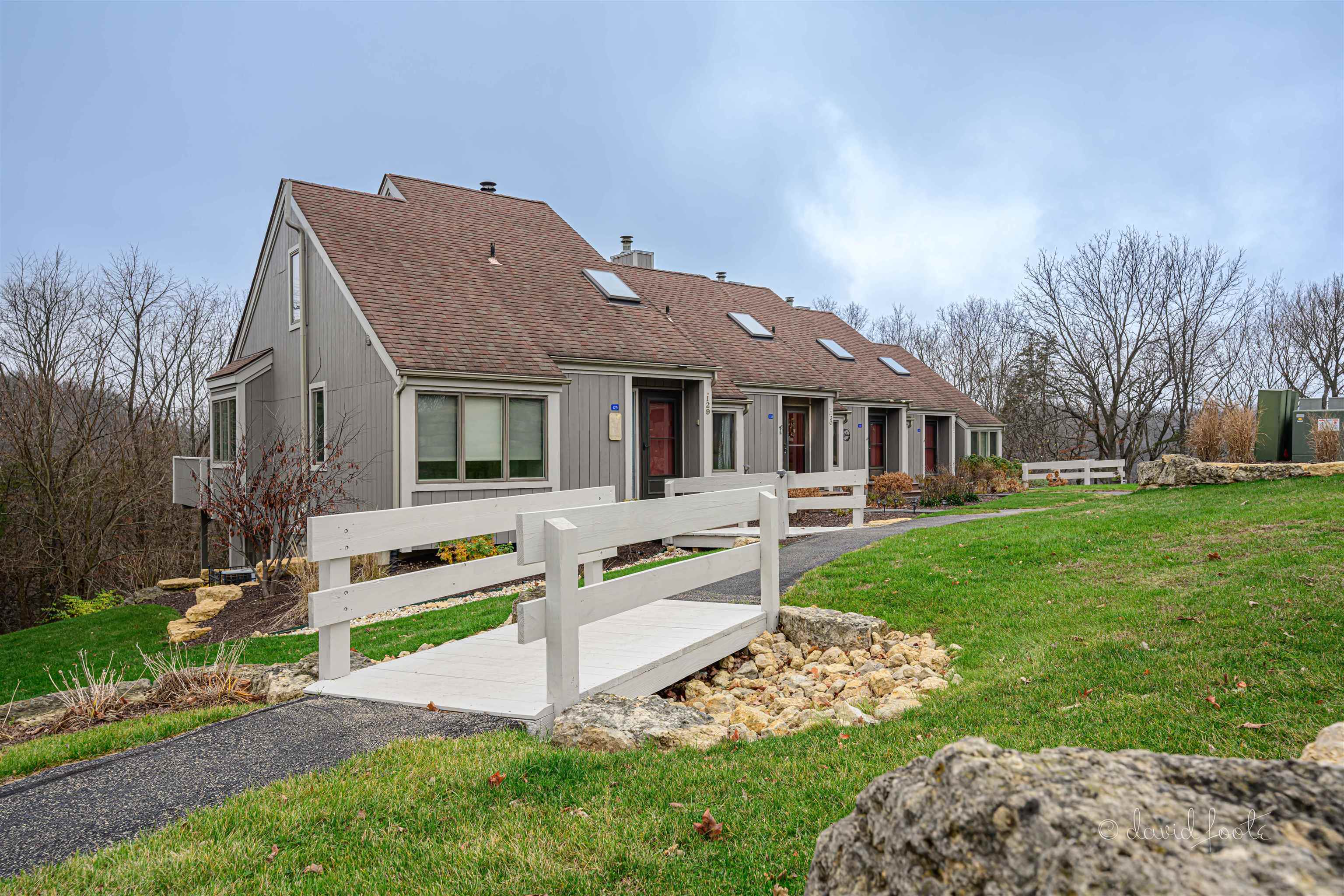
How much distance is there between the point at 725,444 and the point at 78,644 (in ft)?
43.2

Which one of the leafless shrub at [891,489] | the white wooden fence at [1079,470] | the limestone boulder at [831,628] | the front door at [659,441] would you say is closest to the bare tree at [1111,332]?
the white wooden fence at [1079,470]

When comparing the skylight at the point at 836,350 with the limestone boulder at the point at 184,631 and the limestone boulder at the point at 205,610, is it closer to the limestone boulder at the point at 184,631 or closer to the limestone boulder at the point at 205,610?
the limestone boulder at the point at 205,610

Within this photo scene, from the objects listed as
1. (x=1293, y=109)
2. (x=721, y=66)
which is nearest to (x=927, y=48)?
(x=721, y=66)

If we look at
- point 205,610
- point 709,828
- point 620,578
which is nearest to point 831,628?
point 620,578

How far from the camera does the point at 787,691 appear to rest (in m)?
6.17

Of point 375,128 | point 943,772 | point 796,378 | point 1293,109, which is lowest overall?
point 943,772

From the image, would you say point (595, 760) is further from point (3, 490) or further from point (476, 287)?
point (3, 490)

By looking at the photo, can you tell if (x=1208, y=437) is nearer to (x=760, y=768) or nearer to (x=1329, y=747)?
(x=760, y=768)

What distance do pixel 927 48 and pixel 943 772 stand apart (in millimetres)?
19844

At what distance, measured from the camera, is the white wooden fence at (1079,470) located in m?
27.5

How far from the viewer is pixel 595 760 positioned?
12.9 ft

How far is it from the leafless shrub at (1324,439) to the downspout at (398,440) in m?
16.5

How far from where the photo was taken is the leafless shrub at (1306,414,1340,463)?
15.7 meters

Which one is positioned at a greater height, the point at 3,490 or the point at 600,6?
the point at 600,6
